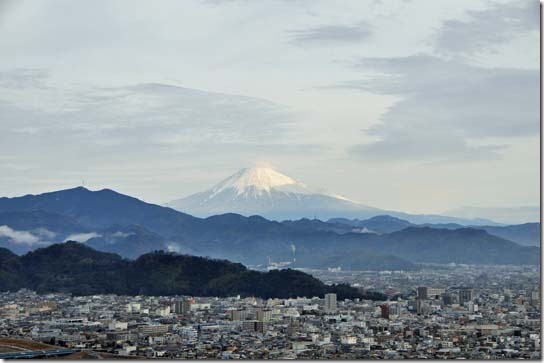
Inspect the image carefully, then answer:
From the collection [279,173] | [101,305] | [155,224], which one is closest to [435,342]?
[279,173]

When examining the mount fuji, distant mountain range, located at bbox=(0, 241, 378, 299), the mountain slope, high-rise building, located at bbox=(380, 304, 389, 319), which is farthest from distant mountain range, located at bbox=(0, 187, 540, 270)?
high-rise building, located at bbox=(380, 304, 389, 319)

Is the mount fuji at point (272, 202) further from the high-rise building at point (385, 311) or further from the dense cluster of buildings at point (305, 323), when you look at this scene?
the high-rise building at point (385, 311)

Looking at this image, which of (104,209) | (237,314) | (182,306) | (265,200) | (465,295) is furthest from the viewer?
(104,209)

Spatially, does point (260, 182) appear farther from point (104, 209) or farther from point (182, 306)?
point (104, 209)

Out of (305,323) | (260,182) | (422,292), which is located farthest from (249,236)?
(305,323)

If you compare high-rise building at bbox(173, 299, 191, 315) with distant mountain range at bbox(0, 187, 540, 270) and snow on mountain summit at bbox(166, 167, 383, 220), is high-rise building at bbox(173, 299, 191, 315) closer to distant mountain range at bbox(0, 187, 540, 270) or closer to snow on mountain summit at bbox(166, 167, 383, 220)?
Result: snow on mountain summit at bbox(166, 167, 383, 220)

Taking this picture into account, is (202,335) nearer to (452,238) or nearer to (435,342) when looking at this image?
(435,342)
